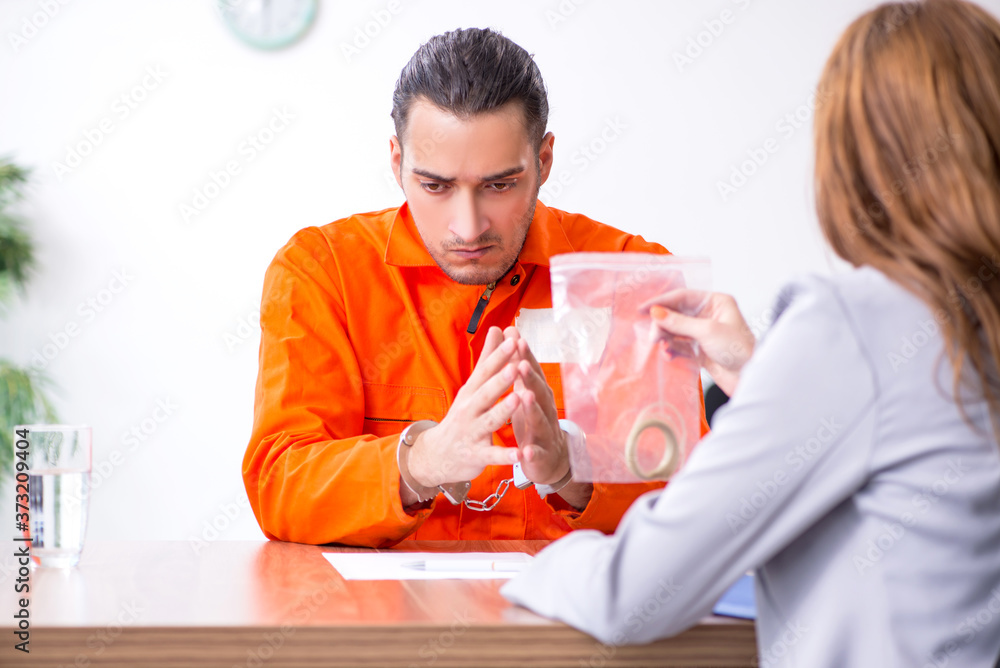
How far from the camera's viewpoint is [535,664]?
2.19 feet

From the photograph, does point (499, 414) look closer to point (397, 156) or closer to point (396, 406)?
point (396, 406)

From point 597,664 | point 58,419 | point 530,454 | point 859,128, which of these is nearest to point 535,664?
point 597,664

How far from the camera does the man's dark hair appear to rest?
1.33 meters

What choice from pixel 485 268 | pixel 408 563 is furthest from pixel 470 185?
pixel 408 563

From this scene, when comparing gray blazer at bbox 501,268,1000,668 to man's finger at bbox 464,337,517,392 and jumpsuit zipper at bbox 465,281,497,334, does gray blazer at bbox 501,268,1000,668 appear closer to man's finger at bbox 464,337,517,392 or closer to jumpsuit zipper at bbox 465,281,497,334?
man's finger at bbox 464,337,517,392

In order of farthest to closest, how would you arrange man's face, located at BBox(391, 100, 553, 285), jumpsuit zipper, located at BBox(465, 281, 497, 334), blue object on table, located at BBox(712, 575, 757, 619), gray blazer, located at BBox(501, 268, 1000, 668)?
jumpsuit zipper, located at BBox(465, 281, 497, 334)
man's face, located at BBox(391, 100, 553, 285)
blue object on table, located at BBox(712, 575, 757, 619)
gray blazer, located at BBox(501, 268, 1000, 668)

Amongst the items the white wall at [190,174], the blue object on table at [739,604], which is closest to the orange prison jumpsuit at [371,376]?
the blue object on table at [739,604]

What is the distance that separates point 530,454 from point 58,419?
2037 millimetres

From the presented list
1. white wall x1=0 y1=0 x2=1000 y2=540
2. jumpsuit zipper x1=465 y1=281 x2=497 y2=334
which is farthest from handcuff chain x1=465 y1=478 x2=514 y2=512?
white wall x1=0 y1=0 x2=1000 y2=540

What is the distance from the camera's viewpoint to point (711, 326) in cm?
90

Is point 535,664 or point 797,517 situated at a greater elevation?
point 797,517

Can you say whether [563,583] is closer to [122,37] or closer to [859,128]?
[859,128]

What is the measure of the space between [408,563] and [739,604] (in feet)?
1.15

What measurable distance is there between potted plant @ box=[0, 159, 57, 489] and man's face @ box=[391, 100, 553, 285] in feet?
5.10
